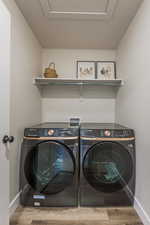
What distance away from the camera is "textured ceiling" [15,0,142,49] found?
1573 millimetres

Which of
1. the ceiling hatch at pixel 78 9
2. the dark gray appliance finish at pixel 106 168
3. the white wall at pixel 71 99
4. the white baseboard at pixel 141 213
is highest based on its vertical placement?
the ceiling hatch at pixel 78 9

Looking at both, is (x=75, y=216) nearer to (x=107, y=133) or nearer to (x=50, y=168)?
(x=50, y=168)

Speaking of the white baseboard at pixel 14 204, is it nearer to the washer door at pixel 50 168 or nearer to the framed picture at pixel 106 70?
the washer door at pixel 50 168

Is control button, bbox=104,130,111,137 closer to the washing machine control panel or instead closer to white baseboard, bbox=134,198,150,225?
the washing machine control panel

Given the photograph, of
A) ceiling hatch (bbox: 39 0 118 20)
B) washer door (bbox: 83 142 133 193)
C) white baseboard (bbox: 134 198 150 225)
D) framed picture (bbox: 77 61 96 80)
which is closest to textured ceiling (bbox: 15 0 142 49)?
ceiling hatch (bbox: 39 0 118 20)

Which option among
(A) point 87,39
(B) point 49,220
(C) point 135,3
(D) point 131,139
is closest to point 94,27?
(A) point 87,39

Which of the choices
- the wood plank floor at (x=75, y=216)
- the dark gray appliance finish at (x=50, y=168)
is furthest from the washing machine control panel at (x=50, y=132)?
the wood plank floor at (x=75, y=216)

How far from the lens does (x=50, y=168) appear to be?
5.47 feet

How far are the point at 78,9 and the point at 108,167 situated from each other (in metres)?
1.81

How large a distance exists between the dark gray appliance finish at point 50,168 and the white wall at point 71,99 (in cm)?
102

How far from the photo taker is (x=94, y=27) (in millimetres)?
1974

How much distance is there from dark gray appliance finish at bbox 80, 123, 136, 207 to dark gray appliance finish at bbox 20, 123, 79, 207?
103mm

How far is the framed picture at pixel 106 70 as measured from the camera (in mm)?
2604

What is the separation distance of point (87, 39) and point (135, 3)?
34.4 inches
